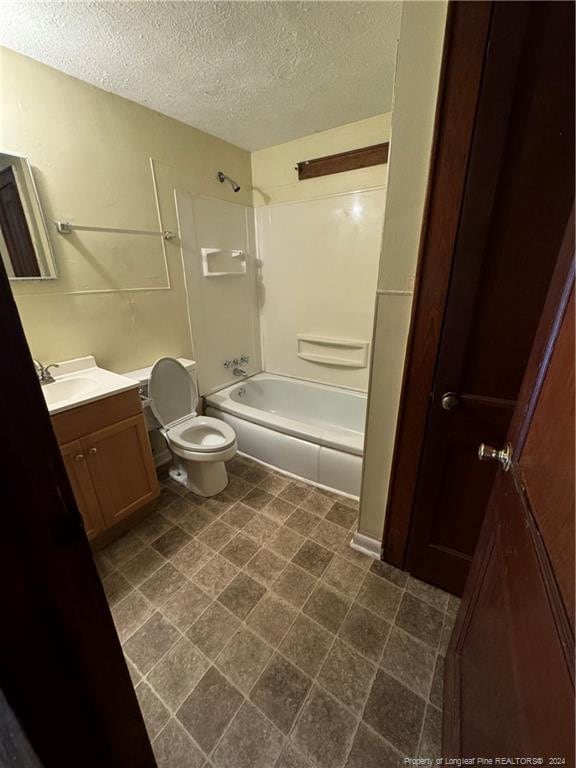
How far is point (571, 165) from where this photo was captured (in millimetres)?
757

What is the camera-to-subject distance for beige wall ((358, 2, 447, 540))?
0.88 metres

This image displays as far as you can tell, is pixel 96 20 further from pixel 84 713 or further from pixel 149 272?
pixel 84 713

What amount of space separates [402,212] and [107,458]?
1.74m

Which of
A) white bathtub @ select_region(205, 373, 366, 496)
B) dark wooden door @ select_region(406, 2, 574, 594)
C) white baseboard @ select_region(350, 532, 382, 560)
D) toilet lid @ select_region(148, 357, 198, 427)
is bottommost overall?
white baseboard @ select_region(350, 532, 382, 560)

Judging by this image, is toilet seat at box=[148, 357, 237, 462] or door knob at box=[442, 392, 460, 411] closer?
door knob at box=[442, 392, 460, 411]

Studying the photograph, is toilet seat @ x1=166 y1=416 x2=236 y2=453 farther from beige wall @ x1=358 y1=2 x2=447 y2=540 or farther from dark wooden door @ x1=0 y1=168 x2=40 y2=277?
dark wooden door @ x1=0 y1=168 x2=40 y2=277

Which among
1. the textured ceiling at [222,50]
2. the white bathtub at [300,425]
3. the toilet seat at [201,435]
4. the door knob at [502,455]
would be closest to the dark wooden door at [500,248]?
the door knob at [502,455]

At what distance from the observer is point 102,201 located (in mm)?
1747

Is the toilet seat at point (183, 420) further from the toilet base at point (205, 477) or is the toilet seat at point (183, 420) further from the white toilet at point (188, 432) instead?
the toilet base at point (205, 477)

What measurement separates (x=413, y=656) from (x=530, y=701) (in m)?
0.88

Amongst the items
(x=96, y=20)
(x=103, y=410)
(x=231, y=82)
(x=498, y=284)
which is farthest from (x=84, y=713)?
(x=231, y=82)

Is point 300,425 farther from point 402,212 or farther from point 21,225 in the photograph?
point 21,225

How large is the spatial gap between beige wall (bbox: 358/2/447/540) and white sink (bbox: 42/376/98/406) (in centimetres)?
142

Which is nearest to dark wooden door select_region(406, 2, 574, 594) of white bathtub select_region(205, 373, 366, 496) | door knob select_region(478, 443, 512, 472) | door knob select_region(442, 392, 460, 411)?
door knob select_region(442, 392, 460, 411)
